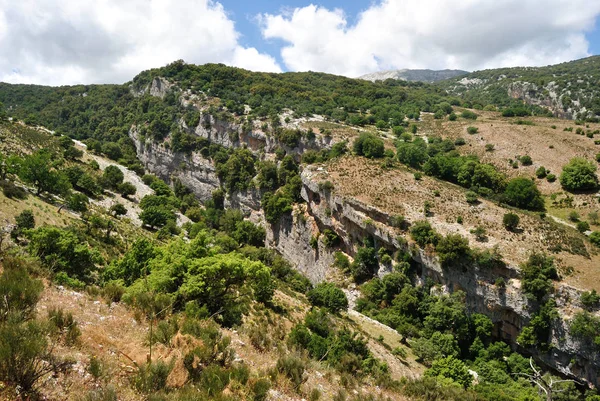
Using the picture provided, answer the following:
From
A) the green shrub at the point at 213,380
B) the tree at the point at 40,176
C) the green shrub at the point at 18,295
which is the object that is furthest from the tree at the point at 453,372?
the tree at the point at 40,176

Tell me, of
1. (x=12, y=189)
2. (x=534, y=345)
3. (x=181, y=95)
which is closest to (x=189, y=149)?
(x=181, y=95)

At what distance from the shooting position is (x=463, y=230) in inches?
1314

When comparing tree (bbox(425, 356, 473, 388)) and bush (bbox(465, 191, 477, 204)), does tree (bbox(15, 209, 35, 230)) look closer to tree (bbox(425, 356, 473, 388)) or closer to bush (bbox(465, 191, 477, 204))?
tree (bbox(425, 356, 473, 388))

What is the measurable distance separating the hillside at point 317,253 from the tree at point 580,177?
0.30 m

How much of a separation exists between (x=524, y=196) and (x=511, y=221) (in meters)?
8.12

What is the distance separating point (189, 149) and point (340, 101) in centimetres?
4034

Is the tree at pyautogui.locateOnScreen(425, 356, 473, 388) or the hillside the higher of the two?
the hillside

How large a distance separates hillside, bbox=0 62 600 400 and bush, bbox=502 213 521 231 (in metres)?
0.16

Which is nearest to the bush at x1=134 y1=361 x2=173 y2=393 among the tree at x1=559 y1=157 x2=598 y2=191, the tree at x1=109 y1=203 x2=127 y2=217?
the tree at x1=109 y1=203 x2=127 y2=217

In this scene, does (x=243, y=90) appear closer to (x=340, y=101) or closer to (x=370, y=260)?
(x=340, y=101)

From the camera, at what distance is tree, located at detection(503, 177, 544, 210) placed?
3872cm

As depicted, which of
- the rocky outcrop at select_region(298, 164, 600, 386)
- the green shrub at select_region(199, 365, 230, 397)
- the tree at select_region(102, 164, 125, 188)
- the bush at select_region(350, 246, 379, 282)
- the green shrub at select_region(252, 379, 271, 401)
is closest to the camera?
the green shrub at select_region(199, 365, 230, 397)

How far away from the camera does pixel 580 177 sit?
4119 cm

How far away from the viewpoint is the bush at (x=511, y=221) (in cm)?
3288
